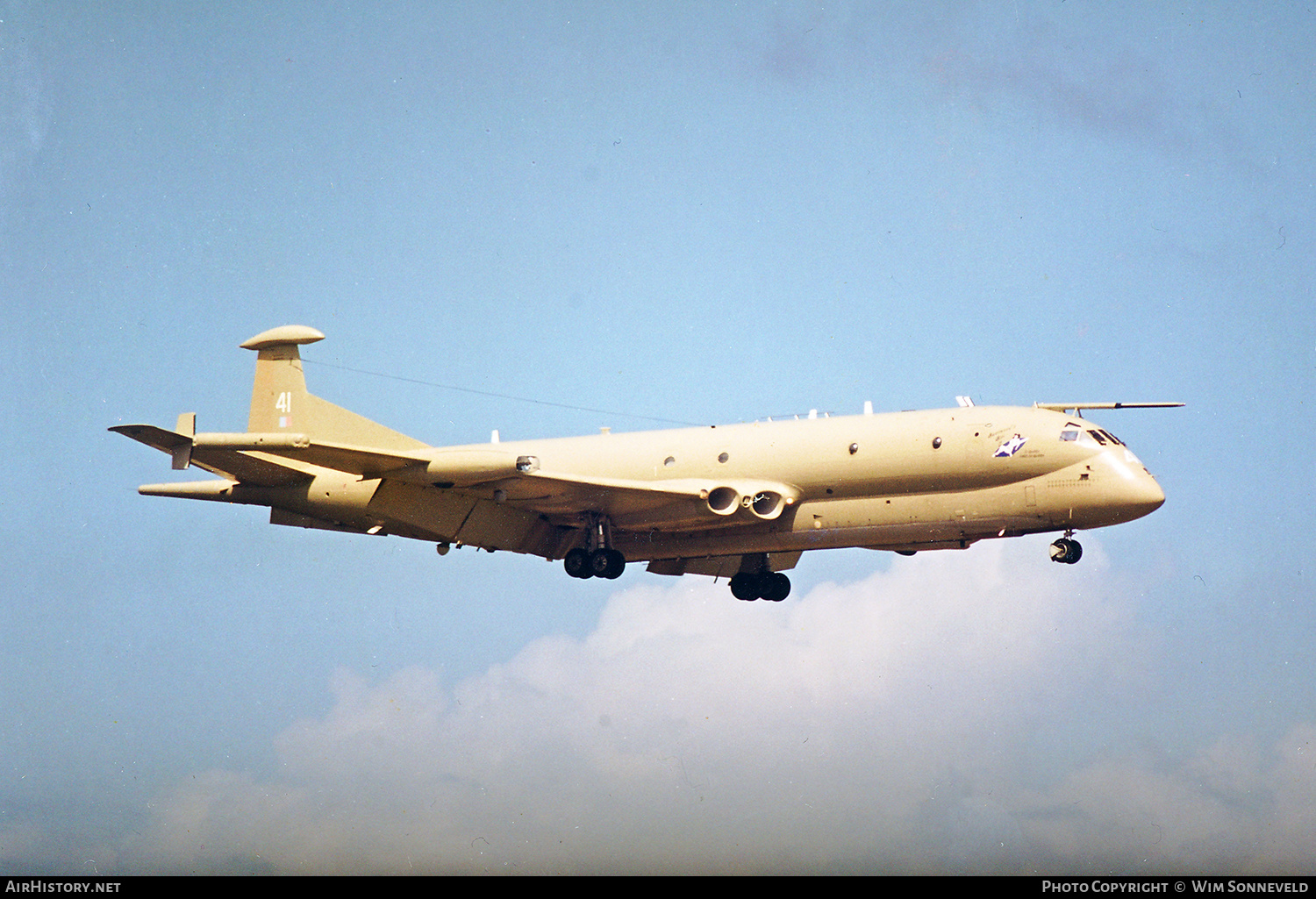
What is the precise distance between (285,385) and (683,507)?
456 inches

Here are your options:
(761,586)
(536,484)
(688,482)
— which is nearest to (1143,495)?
(688,482)

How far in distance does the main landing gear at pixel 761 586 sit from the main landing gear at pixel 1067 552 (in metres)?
8.95

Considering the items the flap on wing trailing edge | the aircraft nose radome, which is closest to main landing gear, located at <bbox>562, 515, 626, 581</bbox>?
the flap on wing trailing edge

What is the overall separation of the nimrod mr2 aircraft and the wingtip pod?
0.05 meters

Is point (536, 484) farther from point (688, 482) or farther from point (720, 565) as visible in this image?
point (720, 565)

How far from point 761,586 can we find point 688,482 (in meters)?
6.60

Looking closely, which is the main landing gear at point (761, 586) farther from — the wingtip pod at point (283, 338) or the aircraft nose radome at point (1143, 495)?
the wingtip pod at point (283, 338)

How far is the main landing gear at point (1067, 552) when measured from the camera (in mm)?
34562

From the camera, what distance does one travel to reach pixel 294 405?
3944cm

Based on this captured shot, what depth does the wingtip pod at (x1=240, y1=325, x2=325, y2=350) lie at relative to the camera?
1544 inches

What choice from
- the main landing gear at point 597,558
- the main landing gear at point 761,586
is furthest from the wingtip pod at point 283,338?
the main landing gear at point 761,586
